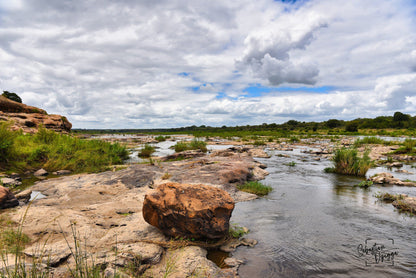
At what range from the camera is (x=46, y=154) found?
13.5 metres

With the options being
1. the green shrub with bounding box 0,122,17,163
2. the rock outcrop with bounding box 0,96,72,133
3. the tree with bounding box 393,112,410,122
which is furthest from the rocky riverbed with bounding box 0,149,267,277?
the tree with bounding box 393,112,410,122

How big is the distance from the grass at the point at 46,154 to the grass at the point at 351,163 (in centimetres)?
1405

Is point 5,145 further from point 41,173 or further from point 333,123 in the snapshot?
point 333,123

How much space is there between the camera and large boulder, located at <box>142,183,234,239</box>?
16.5ft

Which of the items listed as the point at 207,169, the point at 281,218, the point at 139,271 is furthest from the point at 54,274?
the point at 207,169

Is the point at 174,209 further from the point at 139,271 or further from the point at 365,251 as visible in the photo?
the point at 365,251

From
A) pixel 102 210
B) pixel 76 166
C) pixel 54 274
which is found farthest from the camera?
pixel 76 166

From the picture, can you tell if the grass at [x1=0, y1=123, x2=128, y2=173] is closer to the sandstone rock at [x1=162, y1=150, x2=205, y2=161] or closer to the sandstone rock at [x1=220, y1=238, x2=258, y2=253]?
the sandstone rock at [x1=162, y1=150, x2=205, y2=161]

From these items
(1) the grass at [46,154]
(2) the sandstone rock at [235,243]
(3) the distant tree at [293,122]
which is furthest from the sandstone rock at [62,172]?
(3) the distant tree at [293,122]

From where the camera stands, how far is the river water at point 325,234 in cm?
438

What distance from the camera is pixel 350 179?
12.2 metres

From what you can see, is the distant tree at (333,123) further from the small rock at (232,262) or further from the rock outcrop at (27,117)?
the small rock at (232,262)

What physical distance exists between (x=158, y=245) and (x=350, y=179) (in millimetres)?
11412

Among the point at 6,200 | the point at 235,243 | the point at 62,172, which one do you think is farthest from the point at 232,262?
the point at 62,172
